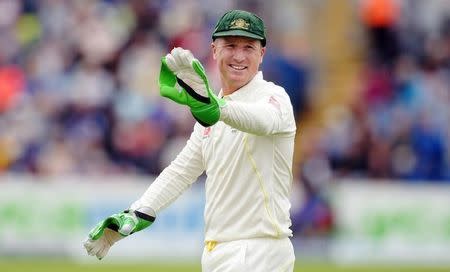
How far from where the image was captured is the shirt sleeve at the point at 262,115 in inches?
244

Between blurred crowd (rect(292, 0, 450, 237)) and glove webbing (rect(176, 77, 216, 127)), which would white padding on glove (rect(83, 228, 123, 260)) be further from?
blurred crowd (rect(292, 0, 450, 237))

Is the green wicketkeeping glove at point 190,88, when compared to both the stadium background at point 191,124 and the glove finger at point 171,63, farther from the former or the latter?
the stadium background at point 191,124

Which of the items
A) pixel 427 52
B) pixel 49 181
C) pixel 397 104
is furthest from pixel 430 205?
pixel 49 181

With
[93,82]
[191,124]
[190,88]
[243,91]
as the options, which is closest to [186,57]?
[190,88]

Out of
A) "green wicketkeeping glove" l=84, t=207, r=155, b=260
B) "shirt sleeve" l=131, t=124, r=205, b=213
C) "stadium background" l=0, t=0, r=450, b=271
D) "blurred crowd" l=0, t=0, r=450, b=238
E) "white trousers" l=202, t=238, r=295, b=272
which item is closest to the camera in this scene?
"white trousers" l=202, t=238, r=295, b=272

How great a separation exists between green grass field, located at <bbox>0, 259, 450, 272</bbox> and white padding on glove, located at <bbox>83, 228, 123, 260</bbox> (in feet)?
26.2

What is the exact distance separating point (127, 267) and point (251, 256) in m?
8.93

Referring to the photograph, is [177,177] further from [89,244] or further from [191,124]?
[191,124]

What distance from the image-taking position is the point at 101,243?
22.9 feet

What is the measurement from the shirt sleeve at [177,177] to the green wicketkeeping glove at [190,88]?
948 mm

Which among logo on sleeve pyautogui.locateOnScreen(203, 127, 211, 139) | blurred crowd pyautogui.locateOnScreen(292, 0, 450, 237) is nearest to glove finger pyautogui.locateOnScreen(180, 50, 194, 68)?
logo on sleeve pyautogui.locateOnScreen(203, 127, 211, 139)

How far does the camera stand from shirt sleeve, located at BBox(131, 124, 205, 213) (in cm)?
712

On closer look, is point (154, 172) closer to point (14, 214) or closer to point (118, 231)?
point (14, 214)

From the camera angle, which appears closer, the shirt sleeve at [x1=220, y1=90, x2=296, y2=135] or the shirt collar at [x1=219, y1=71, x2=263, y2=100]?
the shirt sleeve at [x1=220, y1=90, x2=296, y2=135]
